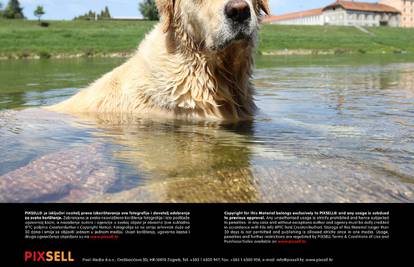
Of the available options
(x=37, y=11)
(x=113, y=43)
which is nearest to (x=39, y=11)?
(x=37, y=11)

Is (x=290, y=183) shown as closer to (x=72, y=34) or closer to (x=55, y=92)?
(x=55, y=92)

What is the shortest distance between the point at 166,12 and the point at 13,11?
357ft

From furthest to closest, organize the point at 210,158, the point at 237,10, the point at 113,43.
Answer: the point at 113,43, the point at 237,10, the point at 210,158

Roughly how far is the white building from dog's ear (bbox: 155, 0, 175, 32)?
119 m

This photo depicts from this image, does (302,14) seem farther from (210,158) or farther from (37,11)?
(210,158)

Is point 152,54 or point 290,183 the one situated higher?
point 152,54

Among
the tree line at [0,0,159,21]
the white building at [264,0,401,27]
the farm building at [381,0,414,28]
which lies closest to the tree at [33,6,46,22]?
the tree line at [0,0,159,21]

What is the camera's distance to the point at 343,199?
2.69m

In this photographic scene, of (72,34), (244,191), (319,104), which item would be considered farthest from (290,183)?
(72,34)

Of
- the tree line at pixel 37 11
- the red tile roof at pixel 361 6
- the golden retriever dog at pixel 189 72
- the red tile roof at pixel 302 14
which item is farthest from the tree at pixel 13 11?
the golden retriever dog at pixel 189 72

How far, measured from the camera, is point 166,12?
19.5 ft
